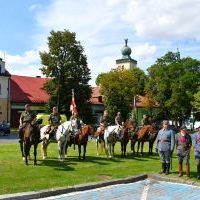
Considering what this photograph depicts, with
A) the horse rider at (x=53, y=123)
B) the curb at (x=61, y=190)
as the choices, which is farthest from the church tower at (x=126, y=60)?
the curb at (x=61, y=190)

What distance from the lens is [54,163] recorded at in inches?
821

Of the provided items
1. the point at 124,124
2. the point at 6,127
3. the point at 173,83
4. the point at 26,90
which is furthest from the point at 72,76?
the point at 124,124

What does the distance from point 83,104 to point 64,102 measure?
234 centimetres

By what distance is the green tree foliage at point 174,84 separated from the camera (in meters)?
77.3

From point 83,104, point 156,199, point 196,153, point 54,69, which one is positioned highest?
point 54,69

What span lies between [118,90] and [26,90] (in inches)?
555

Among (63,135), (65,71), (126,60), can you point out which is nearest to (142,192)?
(63,135)

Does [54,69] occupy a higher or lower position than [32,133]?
higher

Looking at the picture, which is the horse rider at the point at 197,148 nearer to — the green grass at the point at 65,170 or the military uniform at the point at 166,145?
the green grass at the point at 65,170

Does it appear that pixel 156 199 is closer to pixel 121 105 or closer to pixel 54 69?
pixel 54 69

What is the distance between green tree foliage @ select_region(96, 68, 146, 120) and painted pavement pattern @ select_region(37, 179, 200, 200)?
52977 mm

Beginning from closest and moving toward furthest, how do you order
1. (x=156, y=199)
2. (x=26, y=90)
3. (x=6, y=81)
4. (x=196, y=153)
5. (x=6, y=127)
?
(x=156, y=199), (x=196, y=153), (x=6, y=127), (x=6, y=81), (x=26, y=90)

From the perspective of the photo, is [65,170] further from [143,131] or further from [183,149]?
[143,131]

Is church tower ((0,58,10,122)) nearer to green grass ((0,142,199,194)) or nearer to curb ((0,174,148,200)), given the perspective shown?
green grass ((0,142,199,194))
